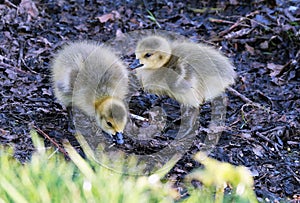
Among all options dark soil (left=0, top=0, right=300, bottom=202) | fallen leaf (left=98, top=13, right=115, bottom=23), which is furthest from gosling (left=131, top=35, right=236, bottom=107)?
fallen leaf (left=98, top=13, right=115, bottom=23)

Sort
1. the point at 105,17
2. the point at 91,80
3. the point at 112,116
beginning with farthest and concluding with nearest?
the point at 105,17 < the point at 91,80 < the point at 112,116

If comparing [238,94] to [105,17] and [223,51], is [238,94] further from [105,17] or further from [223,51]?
[105,17]

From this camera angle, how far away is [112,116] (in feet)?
11.5

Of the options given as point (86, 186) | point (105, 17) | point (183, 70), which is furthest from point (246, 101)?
point (86, 186)

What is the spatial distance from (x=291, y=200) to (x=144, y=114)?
114cm

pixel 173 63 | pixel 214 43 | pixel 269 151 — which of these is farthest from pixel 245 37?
pixel 269 151

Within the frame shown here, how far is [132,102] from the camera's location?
4.12m

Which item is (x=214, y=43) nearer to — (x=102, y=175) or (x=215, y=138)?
(x=215, y=138)

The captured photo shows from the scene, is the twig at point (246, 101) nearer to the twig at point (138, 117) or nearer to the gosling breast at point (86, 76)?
the twig at point (138, 117)

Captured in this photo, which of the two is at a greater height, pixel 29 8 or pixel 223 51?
pixel 29 8

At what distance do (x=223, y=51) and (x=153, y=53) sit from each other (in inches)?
35.3

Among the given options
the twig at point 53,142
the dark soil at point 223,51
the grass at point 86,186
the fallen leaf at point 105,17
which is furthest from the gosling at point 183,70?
the grass at point 86,186

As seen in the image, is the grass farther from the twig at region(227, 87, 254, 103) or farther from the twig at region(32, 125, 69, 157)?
the twig at region(227, 87, 254, 103)

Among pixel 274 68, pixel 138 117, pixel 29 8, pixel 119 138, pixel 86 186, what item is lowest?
pixel 274 68
